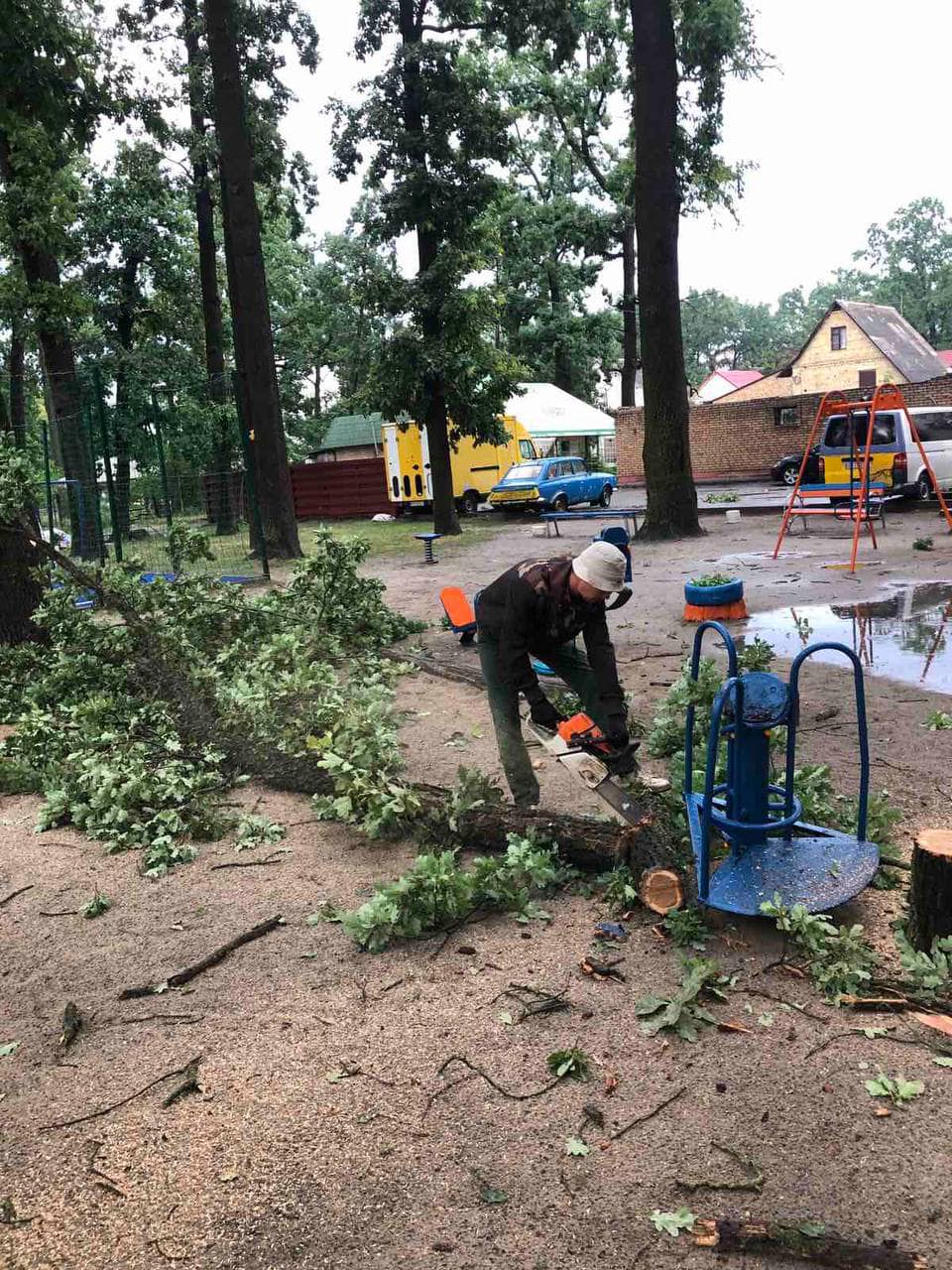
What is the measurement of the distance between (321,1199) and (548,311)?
42.3 metres

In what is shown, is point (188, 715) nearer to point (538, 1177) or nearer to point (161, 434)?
point (538, 1177)

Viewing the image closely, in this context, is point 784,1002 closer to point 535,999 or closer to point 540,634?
point 535,999

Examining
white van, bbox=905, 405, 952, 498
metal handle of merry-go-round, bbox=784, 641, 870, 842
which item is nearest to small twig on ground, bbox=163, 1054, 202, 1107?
metal handle of merry-go-round, bbox=784, 641, 870, 842

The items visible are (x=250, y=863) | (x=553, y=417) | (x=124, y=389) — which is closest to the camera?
(x=250, y=863)

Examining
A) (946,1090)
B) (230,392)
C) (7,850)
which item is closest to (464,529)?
(230,392)

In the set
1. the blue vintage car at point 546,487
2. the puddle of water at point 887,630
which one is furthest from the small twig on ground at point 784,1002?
the blue vintage car at point 546,487

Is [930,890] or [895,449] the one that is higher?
[895,449]

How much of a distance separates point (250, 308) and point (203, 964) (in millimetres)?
15043

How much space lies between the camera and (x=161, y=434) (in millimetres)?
13977

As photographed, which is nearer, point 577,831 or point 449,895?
point 449,895

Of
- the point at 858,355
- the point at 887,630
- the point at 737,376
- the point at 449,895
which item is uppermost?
the point at 737,376

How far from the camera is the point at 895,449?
63.3 feet

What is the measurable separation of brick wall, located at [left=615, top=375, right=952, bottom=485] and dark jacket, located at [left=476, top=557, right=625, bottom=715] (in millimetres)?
27799

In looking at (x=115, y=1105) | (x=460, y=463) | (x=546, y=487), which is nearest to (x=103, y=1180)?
(x=115, y=1105)
